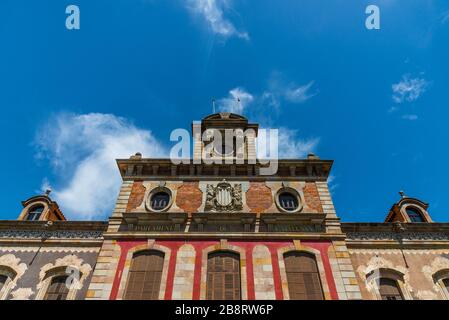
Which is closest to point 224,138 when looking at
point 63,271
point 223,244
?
point 223,244

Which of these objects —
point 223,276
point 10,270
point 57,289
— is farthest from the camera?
point 10,270

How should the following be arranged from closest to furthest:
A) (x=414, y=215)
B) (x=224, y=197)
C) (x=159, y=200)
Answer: (x=224, y=197)
(x=159, y=200)
(x=414, y=215)

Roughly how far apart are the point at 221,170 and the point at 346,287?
8.63 metres

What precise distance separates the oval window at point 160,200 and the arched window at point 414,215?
→ 13587 millimetres

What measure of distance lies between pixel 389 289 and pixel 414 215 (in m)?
5.43

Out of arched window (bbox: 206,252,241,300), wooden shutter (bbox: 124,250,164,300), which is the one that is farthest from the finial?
arched window (bbox: 206,252,241,300)

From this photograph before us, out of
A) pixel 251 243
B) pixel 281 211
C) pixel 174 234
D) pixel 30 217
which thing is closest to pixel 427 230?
pixel 281 211

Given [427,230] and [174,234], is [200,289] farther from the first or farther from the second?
[427,230]

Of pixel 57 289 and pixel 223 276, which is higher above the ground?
pixel 223 276

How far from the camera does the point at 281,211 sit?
1670 centimetres

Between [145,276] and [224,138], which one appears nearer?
[145,276]

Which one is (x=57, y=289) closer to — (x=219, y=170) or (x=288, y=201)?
→ (x=219, y=170)

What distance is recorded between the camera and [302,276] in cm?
1438

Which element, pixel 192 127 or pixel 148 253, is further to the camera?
pixel 192 127
